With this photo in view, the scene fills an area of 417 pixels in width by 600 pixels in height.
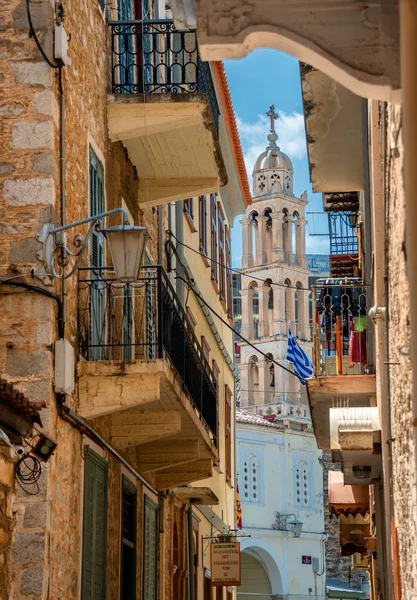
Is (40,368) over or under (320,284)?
under

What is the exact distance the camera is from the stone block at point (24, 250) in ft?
35.7

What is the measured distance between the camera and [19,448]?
9156mm

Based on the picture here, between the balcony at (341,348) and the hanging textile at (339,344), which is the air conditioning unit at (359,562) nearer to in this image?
the balcony at (341,348)

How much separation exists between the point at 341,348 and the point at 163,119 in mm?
3686

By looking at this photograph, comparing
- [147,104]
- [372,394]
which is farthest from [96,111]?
[372,394]

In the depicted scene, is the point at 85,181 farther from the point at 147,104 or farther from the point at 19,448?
the point at 19,448

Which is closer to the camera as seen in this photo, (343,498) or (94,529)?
(94,529)

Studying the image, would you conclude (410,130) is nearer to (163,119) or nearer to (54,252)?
(54,252)

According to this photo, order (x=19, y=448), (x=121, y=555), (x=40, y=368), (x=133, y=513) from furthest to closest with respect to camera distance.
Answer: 1. (x=133, y=513)
2. (x=121, y=555)
3. (x=40, y=368)
4. (x=19, y=448)

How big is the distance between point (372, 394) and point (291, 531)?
4827 cm

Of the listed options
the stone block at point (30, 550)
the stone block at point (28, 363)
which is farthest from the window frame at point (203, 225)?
the stone block at point (30, 550)

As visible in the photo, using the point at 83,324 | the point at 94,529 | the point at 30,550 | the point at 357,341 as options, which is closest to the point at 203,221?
the point at 357,341

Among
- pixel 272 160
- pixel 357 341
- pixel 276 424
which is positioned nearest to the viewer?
pixel 357 341

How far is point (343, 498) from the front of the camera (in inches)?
714
